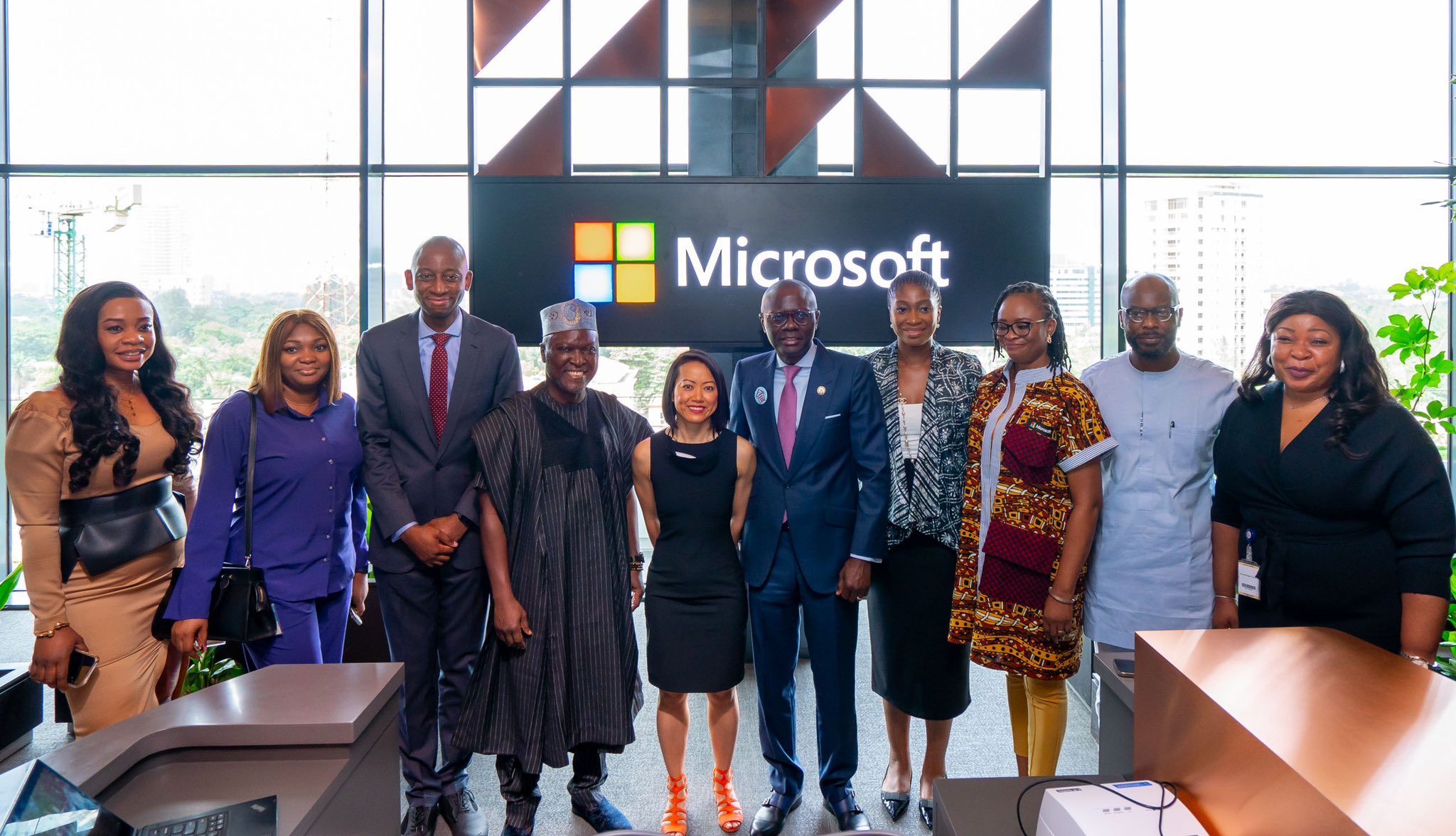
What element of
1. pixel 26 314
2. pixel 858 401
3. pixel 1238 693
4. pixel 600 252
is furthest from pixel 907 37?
pixel 26 314

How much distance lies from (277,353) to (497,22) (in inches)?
65.7

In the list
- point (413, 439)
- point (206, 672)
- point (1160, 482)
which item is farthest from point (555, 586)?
point (1160, 482)

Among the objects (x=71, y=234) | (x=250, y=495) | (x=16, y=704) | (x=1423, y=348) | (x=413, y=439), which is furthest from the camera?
(x=71, y=234)

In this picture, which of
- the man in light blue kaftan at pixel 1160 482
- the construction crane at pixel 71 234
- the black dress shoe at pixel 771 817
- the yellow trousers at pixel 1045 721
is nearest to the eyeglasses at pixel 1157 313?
the man in light blue kaftan at pixel 1160 482

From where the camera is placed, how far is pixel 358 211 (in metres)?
4.68

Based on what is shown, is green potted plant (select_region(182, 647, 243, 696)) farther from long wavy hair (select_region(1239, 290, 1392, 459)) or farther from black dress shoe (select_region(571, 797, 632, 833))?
long wavy hair (select_region(1239, 290, 1392, 459))

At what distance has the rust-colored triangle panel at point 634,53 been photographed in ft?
11.5

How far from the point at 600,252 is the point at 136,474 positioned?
62.6 inches

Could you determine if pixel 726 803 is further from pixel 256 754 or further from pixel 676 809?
pixel 256 754

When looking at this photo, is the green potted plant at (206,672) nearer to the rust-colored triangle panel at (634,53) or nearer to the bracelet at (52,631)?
the bracelet at (52,631)

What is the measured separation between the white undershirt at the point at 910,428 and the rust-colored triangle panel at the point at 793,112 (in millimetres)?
1277

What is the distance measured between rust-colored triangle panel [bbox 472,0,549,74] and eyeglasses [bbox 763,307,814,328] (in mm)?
1618

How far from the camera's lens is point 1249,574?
7.32 feet

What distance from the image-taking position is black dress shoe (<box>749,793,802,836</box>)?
2.72 meters
